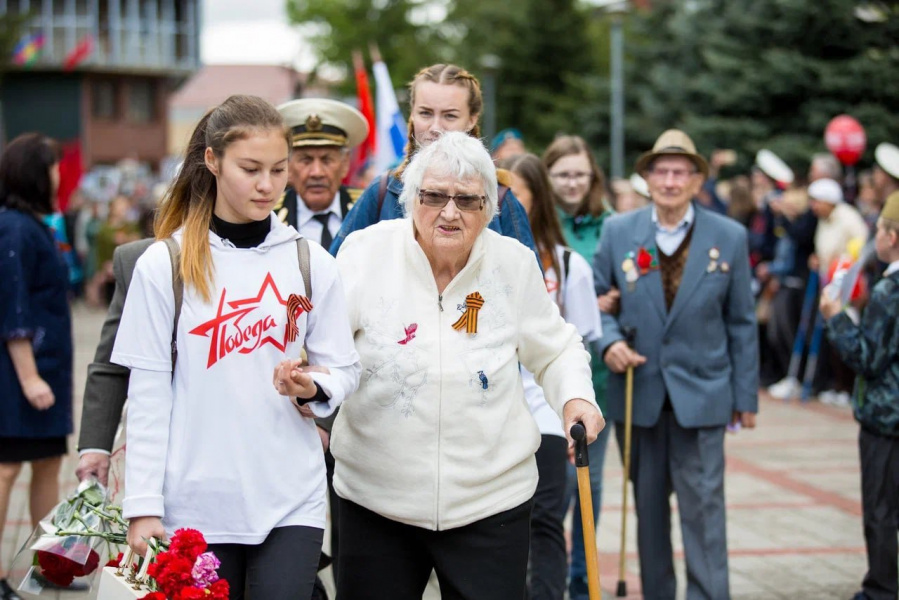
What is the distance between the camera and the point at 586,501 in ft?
12.1

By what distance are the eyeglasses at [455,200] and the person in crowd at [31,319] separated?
2.64 metres

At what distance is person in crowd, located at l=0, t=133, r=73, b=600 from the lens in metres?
5.53

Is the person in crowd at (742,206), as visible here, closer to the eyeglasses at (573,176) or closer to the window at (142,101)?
the eyeglasses at (573,176)

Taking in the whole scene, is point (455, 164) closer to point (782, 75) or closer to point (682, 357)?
point (682, 357)

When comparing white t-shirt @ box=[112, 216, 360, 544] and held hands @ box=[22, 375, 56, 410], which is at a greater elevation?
white t-shirt @ box=[112, 216, 360, 544]

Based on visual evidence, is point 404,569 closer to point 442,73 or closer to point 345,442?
point 345,442

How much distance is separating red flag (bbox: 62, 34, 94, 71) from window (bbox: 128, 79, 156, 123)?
3717 millimetres

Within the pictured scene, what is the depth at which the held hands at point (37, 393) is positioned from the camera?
5.55m

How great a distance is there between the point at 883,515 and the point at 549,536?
1.63 meters

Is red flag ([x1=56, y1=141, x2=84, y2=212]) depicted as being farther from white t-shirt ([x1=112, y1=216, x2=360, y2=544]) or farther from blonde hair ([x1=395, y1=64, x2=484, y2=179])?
white t-shirt ([x1=112, y1=216, x2=360, y2=544])

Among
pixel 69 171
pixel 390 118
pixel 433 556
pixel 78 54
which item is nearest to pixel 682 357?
pixel 433 556

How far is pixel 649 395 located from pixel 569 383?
1.97 m

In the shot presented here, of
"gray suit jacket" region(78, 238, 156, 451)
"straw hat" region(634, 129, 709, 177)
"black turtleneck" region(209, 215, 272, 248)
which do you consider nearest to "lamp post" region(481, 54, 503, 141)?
"straw hat" region(634, 129, 709, 177)

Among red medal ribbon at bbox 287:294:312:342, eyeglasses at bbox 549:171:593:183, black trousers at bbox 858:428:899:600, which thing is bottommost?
black trousers at bbox 858:428:899:600
